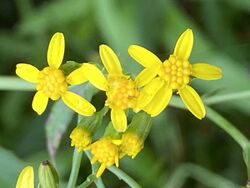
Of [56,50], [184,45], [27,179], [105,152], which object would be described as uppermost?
[184,45]

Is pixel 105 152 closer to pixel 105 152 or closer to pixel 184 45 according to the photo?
pixel 105 152

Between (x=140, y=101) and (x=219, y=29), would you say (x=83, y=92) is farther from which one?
(x=219, y=29)

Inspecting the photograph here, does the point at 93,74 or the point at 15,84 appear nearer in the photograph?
the point at 93,74

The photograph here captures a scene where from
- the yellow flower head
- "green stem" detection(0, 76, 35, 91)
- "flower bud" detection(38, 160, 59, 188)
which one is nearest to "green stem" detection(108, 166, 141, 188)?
the yellow flower head

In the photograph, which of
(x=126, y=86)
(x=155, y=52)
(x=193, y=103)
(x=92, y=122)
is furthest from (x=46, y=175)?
(x=155, y=52)

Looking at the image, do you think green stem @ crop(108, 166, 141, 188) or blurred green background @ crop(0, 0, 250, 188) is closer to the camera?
green stem @ crop(108, 166, 141, 188)

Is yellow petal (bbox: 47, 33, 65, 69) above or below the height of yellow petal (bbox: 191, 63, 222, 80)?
below

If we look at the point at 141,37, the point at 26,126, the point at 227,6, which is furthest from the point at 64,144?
the point at 227,6

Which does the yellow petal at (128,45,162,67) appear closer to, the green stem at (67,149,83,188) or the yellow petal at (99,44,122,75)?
the yellow petal at (99,44,122,75)
